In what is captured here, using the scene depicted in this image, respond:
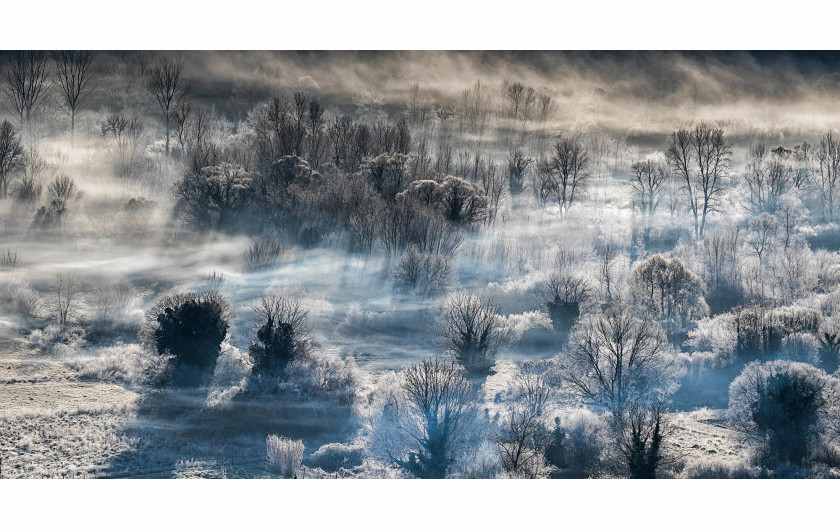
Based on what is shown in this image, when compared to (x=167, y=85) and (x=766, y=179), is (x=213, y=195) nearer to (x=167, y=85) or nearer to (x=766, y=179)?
(x=167, y=85)

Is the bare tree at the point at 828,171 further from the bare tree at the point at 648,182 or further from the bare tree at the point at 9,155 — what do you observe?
the bare tree at the point at 9,155

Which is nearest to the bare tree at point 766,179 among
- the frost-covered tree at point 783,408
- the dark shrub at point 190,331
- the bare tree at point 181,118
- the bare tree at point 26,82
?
the frost-covered tree at point 783,408

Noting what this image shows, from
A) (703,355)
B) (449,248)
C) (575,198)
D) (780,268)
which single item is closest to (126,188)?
(449,248)

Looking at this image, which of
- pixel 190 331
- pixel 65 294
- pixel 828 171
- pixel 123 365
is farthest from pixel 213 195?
pixel 828 171

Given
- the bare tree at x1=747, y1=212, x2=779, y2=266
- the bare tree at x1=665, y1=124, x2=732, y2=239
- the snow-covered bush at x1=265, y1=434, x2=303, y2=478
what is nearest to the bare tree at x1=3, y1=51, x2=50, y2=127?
the snow-covered bush at x1=265, y1=434, x2=303, y2=478

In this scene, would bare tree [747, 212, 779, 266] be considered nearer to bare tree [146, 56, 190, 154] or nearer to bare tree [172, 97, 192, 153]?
bare tree [172, 97, 192, 153]
